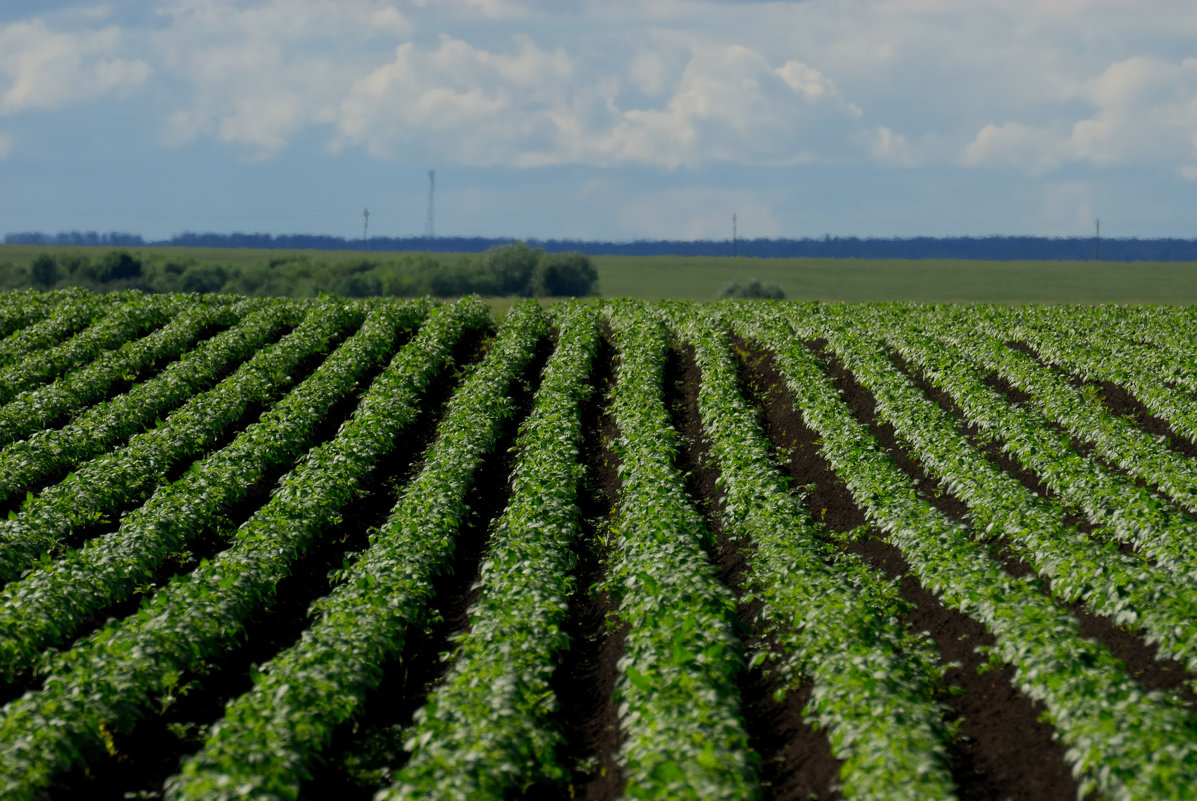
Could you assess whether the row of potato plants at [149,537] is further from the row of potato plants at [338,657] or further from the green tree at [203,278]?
the green tree at [203,278]

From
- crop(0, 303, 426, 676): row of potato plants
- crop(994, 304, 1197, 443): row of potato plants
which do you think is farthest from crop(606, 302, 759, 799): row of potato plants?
crop(994, 304, 1197, 443): row of potato plants


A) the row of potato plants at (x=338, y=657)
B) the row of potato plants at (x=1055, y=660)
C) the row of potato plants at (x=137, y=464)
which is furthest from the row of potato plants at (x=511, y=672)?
the row of potato plants at (x=137, y=464)

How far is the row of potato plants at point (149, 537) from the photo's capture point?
1098 centimetres

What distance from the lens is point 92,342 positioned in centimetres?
2962

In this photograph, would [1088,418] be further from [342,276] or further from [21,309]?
[342,276]

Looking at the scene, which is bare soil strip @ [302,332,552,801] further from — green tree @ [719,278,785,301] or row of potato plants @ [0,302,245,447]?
green tree @ [719,278,785,301]

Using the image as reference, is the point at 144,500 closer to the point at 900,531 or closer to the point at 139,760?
the point at 139,760

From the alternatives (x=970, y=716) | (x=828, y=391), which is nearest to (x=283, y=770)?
(x=970, y=716)

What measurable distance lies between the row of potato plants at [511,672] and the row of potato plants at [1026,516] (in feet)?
19.2

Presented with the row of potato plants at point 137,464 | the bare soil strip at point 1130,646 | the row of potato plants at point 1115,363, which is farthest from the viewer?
the row of potato plants at point 1115,363

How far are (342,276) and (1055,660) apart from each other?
10915 centimetres

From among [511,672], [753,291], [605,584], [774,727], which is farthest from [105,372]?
[753,291]

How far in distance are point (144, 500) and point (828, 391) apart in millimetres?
14073

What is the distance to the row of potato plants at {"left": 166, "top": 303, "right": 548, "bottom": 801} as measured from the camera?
7.77 metres
